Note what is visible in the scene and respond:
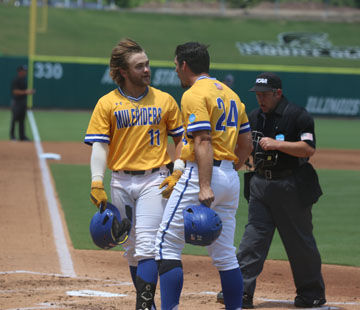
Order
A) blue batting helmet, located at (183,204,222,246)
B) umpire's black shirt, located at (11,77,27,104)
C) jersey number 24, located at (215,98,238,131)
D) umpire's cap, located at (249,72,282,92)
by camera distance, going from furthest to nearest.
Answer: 1. umpire's black shirt, located at (11,77,27,104)
2. umpire's cap, located at (249,72,282,92)
3. jersey number 24, located at (215,98,238,131)
4. blue batting helmet, located at (183,204,222,246)

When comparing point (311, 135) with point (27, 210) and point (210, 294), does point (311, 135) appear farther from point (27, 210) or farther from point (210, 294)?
point (27, 210)

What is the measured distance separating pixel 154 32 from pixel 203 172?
144ft

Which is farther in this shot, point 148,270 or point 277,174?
point 277,174

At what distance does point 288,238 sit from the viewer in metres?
6.16

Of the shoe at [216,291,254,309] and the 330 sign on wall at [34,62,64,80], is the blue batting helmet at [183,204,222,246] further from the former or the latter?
the 330 sign on wall at [34,62,64,80]

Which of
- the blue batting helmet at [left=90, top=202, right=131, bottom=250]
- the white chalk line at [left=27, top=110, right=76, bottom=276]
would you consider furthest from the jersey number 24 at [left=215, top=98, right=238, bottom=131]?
the white chalk line at [left=27, top=110, right=76, bottom=276]

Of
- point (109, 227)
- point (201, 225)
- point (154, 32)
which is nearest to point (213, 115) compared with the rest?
point (201, 225)

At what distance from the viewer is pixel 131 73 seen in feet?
17.1

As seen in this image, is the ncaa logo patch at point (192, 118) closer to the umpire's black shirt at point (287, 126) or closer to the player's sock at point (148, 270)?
the player's sock at point (148, 270)

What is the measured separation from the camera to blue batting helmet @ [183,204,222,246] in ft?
15.5

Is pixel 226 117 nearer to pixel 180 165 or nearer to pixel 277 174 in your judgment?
pixel 180 165

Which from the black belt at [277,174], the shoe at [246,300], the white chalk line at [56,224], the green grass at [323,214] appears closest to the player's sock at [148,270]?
the shoe at [246,300]

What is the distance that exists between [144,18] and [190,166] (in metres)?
46.1

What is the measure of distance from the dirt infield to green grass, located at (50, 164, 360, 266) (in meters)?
0.38
